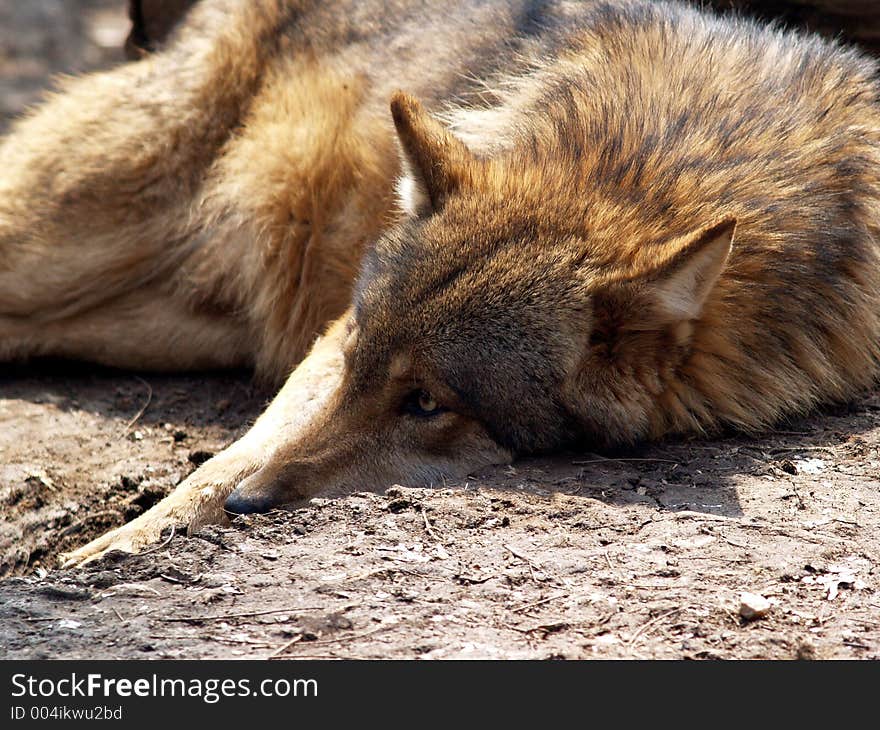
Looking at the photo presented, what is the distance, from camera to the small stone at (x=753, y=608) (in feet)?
9.64

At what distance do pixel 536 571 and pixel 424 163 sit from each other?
1644 millimetres

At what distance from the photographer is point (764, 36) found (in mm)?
4723

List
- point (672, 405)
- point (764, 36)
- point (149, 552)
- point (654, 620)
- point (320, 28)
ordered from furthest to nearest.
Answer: point (320, 28)
point (764, 36)
point (672, 405)
point (149, 552)
point (654, 620)

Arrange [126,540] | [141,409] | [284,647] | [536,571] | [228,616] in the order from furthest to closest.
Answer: [141,409]
[126,540]
[536,571]
[228,616]
[284,647]

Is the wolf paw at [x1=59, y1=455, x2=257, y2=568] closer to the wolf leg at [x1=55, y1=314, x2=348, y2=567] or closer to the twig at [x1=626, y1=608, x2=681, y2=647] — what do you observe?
the wolf leg at [x1=55, y1=314, x2=348, y2=567]

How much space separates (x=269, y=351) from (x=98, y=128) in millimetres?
1578

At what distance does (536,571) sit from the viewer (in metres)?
3.22

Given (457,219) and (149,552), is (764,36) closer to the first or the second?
(457,219)

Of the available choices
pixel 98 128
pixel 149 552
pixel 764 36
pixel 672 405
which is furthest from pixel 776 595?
pixel 98 128

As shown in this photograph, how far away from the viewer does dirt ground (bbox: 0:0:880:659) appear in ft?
9.43

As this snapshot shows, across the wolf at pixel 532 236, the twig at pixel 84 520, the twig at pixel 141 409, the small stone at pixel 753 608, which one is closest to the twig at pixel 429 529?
the wolf at pixel 532 236

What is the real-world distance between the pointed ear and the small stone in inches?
42.9

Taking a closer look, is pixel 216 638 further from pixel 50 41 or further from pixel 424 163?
pixel 50 41

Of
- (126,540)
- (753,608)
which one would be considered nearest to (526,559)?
(753,608)
